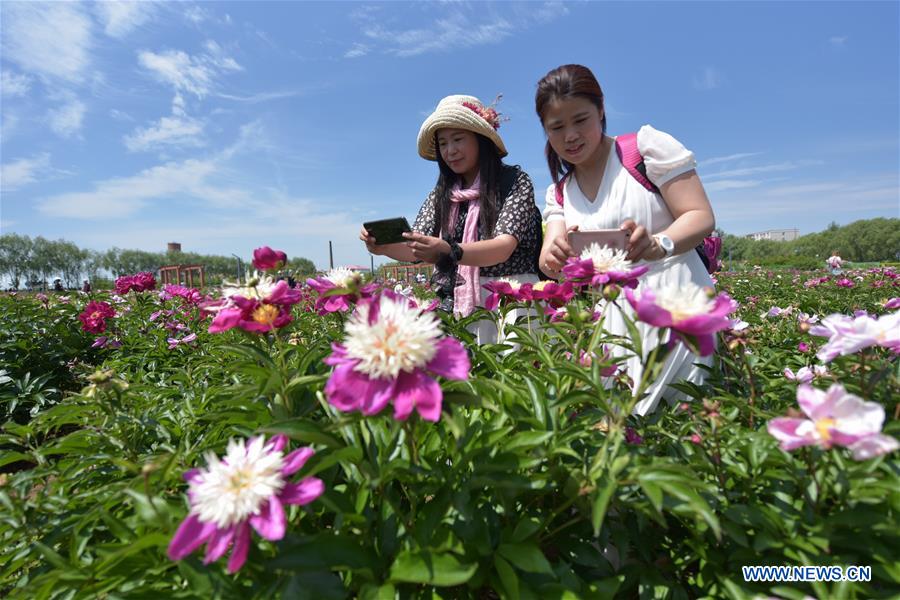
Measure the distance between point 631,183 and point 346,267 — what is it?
134 centimetres

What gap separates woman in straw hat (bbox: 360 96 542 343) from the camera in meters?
2.63

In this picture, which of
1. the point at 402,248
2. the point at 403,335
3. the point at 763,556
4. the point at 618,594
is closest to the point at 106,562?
the point at 403,335

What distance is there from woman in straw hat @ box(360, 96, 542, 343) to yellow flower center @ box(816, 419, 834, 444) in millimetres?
1784

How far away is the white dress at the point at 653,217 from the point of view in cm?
195

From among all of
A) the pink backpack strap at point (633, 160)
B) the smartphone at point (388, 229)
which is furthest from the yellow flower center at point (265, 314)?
the pink backpack strap at point (633, 160)

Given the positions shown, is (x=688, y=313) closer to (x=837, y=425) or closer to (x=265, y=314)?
(x=837, y=425)

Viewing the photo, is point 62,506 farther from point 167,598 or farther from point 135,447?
point 167,598

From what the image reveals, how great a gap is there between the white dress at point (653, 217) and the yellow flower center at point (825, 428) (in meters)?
1.03

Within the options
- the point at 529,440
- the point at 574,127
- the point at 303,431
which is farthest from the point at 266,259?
the point at 574,127

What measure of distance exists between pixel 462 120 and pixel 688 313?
2.11 metres

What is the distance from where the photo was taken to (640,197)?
6.65ft

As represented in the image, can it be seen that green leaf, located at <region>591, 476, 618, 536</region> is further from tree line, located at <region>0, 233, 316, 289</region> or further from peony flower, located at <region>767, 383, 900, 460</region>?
tree line, located at <region>0, 233, 316, 289</region>

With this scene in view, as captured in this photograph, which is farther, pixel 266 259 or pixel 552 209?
pixel 552 209

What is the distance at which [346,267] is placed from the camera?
157 centimetres
